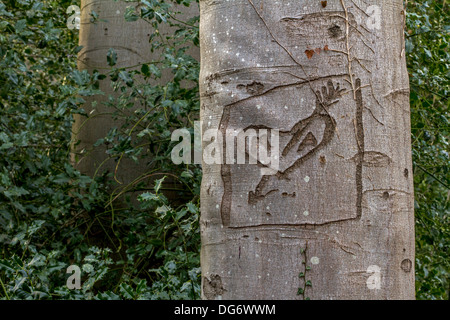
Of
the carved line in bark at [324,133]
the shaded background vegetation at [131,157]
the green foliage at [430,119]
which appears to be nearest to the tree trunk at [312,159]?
the carved line in bark at [324,133]

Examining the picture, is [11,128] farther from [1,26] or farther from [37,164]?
[1,26]

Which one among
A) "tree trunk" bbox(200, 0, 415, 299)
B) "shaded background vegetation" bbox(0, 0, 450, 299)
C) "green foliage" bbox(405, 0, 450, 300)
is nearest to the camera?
"tree trunk" bbox(200, 0, 415, 299)

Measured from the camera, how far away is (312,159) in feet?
3.91

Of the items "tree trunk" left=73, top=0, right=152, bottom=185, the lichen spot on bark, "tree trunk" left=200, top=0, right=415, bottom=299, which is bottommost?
the lichen spot on bark

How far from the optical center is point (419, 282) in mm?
3049

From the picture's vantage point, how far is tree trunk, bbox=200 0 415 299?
45.9 inches

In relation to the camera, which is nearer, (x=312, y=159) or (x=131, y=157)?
(x=312, y=159)

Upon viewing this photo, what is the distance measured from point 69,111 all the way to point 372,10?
1814 mm

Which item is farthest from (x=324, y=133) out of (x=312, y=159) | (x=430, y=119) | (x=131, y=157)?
(x=430, y=119)

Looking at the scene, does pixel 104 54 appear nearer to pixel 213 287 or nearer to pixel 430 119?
pixel 430 119

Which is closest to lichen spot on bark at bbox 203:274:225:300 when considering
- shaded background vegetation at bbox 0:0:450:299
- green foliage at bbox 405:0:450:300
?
shaded background vegetation at bbox 0:0:450:299

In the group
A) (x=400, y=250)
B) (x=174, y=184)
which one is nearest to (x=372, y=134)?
(x=400, y=250)

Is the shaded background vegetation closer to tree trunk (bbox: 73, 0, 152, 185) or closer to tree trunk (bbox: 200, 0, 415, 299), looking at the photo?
tree trunk (bbox: 73, 0, 152, 185)

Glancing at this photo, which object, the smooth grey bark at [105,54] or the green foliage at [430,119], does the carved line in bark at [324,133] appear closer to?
the green foliage at [430,119]
